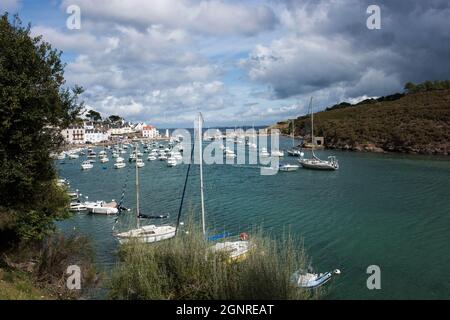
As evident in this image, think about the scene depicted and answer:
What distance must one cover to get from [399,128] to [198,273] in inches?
4637

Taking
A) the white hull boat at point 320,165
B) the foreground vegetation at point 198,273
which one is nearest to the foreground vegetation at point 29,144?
the foreground vegetation at point 198,273

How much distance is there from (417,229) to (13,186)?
102 feet

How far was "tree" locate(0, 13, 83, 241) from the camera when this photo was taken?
15383mm

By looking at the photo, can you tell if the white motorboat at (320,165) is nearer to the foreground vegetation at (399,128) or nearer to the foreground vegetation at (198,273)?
the foreground vegetation at (399,128)

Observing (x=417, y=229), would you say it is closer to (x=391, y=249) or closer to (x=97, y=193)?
(x=391, y=249)

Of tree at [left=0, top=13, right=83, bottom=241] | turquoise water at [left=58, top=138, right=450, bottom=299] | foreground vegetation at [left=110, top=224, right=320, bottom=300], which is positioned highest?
tree at [left=0, top=13, right=83, bottom=241]

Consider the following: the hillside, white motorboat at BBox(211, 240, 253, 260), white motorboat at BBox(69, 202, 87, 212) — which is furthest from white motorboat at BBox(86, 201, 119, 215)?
the hillside

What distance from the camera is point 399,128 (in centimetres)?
11925

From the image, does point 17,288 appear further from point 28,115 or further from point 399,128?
point 399,128

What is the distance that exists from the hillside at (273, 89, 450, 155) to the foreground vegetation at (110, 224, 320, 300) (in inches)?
4077

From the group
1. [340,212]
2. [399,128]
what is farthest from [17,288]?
[399,128]

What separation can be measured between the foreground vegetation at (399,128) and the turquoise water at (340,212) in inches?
1214

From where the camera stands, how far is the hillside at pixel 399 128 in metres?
109

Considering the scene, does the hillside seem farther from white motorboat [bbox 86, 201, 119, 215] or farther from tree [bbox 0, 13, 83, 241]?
tree [bbox 0, 13, 83, 241]
